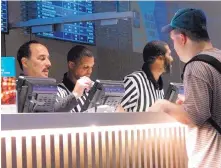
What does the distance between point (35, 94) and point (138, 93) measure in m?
1.74

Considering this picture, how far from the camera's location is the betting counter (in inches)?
73.4

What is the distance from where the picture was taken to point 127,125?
92.4 inches

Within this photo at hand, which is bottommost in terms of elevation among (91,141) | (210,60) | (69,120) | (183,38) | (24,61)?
(91,141)

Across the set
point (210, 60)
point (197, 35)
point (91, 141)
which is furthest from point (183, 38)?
point (91, 141)

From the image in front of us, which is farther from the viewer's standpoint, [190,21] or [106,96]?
[106,96]

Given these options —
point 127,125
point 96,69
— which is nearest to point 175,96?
point 127,125

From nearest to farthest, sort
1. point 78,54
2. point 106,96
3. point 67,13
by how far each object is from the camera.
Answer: point 106,96
point 78,54
point 67,13

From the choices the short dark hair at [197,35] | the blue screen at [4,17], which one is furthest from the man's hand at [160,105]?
the blue screen at [4,17]

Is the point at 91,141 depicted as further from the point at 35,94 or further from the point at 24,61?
the point at 24,61

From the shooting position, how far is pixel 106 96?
270cm

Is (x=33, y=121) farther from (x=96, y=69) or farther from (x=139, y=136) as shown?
(x=96, y=69)

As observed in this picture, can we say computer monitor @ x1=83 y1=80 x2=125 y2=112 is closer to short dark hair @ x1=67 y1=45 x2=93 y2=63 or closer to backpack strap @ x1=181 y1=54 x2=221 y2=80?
backpack strap @ x1=181 y1=54 x2=221 y2=80

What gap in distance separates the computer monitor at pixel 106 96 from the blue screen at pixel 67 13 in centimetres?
252

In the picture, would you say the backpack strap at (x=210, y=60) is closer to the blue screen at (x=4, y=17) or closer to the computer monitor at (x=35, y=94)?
the computer monitor at (x=35, y=94)
